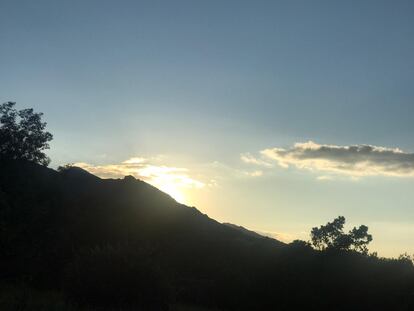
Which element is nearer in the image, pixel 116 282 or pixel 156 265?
pixel 116 282

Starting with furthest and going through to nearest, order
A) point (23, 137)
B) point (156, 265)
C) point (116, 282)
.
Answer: point (23, 137)
point (156, 265)
point (116, 282)

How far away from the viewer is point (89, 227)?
179ft

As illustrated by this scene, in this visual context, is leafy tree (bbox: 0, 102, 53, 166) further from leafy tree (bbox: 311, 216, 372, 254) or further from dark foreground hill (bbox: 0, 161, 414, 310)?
leafy tree (bbox: 311, 216, 372, 254)

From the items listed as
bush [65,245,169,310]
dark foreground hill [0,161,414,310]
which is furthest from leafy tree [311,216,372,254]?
bush [65,245,169,310]

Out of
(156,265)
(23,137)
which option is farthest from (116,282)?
(23,137)

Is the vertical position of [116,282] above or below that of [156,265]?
below

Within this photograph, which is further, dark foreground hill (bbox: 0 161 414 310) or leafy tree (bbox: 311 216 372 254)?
leafy tree (bbox: 311 216 372 254)

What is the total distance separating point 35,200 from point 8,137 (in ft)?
24.8

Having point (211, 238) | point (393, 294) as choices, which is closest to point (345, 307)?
point (393, 294)

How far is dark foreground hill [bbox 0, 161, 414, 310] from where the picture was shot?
2381 centimetres

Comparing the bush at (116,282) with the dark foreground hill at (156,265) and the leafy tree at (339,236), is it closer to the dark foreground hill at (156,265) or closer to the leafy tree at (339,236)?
the dark foreground hill at (156,265)

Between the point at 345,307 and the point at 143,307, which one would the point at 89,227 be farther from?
the point at 143,307

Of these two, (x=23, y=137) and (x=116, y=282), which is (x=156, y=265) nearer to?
(x=116, y=282)

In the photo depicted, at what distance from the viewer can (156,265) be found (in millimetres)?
24953
